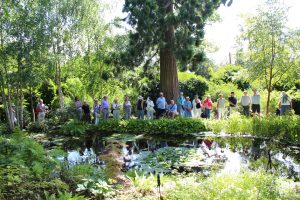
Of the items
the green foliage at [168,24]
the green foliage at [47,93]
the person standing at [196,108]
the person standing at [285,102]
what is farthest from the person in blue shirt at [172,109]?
the green foliage at [47,93]

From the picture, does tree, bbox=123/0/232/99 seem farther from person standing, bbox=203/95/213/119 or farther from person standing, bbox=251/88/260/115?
person standing, bbox=251/88/260/115

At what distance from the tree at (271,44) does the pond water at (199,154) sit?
11.4 feet

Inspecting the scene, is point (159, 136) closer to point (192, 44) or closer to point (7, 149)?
point (192, 44)

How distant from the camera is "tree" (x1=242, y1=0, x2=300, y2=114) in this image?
12.3m

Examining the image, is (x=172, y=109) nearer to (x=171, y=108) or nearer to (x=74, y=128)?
(x=171, y=108)

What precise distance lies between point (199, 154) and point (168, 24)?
620 cm

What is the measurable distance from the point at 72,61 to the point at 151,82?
4.65 m

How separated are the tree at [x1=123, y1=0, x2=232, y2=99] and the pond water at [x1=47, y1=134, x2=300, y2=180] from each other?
3.96 meters

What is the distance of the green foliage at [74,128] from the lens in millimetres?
13570

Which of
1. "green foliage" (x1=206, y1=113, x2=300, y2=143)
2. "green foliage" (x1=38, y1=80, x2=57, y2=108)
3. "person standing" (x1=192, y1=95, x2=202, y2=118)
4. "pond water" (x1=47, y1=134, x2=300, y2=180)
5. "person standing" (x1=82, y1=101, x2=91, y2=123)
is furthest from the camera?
"green foliage" (x1=38, y1=80, x2=57, y2=108)

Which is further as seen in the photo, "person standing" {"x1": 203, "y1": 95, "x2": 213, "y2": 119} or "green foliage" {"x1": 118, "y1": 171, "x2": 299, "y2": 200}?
→ "person standing" {"x1": 203, "y1": 95, "x2": 213, "y2": 119}

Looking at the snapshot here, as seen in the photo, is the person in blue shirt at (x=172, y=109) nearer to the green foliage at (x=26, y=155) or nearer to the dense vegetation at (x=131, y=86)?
the dense vegetation at (x=131, y=86)

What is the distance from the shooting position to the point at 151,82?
17.6m

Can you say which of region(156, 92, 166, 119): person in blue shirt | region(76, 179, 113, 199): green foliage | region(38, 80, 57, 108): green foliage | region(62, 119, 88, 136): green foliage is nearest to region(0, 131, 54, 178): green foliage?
region(76, 179, 113, 199): green foliage
